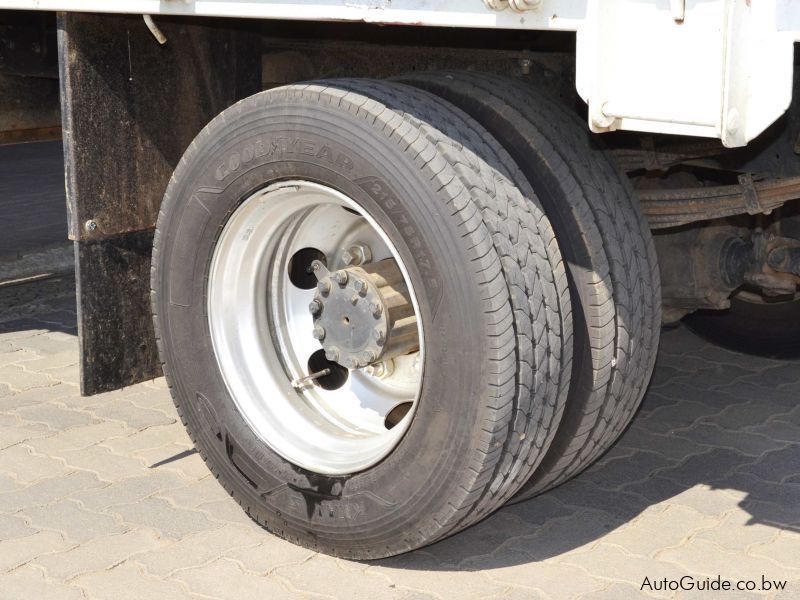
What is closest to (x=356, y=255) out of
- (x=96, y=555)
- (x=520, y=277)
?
(x=520, y=277)

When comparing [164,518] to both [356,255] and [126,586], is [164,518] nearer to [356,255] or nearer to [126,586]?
[126,586]

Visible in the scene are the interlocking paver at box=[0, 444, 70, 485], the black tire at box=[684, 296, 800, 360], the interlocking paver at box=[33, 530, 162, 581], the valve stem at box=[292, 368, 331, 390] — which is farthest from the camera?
the black tire at box=[684, 296, 800, 360]

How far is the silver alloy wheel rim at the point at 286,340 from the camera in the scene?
3.27 m

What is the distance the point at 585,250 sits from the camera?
3016 mm

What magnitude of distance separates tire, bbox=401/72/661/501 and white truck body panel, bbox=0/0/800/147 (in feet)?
1.70

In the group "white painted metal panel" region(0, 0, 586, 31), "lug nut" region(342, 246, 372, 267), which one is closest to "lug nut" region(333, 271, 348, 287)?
"lug nut" region(342, 246, 372, 267)

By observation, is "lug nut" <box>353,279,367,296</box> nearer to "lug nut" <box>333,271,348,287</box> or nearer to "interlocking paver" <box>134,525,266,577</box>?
"lug nut" <box>333,271,348,287</box>

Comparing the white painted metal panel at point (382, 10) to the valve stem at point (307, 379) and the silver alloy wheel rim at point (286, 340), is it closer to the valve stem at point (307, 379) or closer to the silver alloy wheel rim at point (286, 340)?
the silver alloy wheel rim at point (286, 340)

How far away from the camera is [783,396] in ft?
14.6

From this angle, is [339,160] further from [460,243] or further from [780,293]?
[780,293]

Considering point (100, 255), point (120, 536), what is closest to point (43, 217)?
point (100, 255)

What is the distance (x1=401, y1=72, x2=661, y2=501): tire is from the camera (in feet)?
9.92

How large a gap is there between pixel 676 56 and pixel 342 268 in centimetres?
138

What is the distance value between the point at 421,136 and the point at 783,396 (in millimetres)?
2281
